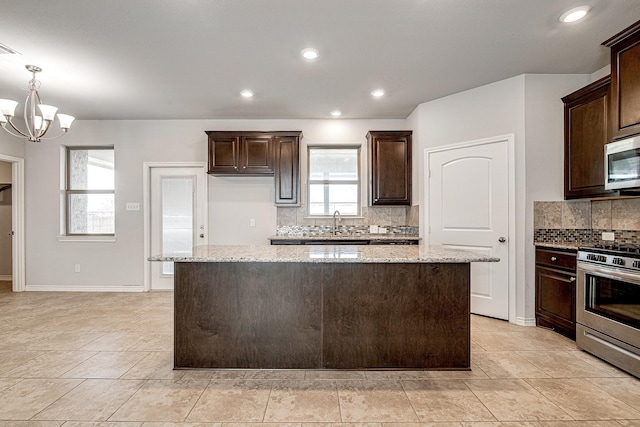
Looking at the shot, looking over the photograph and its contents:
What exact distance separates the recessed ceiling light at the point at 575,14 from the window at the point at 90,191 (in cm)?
578

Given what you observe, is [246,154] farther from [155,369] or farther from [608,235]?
[608,235]

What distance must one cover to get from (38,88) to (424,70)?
4.25 meters

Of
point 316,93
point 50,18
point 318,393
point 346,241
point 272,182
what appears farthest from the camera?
point 272,182

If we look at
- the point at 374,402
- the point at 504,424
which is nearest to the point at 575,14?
the point at 504,424

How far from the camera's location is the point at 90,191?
17.2 ft

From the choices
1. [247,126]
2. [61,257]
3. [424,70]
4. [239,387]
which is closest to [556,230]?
[424,70]

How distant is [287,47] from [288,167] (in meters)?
1.96

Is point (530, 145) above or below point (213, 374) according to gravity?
above

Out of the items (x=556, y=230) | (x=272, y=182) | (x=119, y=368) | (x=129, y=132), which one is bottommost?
(x=119, y=368)

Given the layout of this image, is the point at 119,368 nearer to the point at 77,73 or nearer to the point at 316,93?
the point at 77,73

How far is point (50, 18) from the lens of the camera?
2484 mm

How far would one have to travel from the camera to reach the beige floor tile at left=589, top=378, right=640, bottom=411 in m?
2.09

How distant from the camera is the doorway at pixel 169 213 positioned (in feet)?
16.8

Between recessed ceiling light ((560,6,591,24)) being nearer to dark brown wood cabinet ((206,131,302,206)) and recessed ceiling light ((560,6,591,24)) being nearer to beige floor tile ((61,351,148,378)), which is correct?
dark brown wood cabinet ((206,131,302,206))
